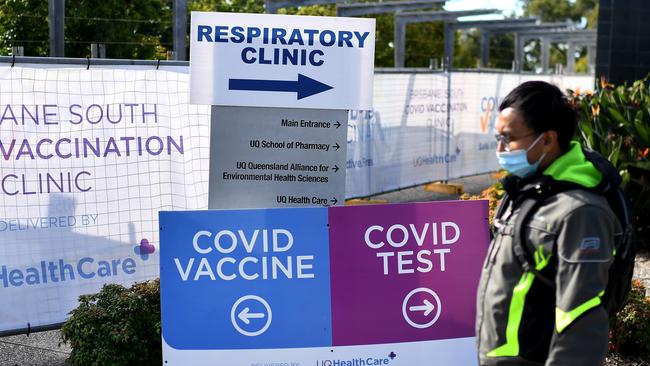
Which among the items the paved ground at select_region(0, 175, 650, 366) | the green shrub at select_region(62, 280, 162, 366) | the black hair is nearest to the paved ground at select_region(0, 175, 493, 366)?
the paved ground at select_region(0, 175, 650, 366)

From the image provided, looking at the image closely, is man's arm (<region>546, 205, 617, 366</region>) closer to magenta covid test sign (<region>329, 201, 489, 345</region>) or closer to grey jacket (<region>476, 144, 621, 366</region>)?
grey jacket (<region>476, 144, 621, 366</region>)

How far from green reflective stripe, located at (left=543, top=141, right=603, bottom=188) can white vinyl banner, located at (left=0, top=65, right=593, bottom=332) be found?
4.08 meters

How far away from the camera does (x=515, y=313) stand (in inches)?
119

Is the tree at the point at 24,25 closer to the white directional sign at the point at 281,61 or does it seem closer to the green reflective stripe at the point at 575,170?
the white directional sign at the point at 281,61

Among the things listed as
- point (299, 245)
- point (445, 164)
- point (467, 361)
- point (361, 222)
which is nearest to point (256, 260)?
point (299, 245)

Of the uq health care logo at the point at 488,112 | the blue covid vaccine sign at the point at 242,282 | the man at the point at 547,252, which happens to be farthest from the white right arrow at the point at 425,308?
the uq health care logo at the point at 488,112

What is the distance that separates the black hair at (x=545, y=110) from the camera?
3.07 meters

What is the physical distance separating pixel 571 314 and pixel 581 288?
0.27 feet

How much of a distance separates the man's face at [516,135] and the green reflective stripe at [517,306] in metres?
0.33

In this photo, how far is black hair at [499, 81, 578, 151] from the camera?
3.07m

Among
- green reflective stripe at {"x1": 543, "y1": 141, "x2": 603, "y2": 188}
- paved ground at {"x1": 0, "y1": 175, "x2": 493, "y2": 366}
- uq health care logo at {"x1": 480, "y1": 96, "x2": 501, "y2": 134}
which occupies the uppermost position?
green reflective stripe at {"x1": 543, "y1": 141, "x2": 603, "y2": 188}

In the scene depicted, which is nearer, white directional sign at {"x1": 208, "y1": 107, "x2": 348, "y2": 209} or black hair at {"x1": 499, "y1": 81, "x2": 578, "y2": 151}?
black hair at {"x1": 499, "y1": 81, "x2": 578, "y2": 151}

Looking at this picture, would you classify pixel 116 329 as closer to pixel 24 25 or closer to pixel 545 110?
pixel 545 110

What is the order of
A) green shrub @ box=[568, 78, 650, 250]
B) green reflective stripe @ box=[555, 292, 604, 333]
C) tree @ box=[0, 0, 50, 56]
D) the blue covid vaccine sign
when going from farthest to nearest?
tree @ box=[0, 0, 50, 56]
green shrub @ box=[568, 78, 650, 250]
the blue covid vaccine sign
green reflective stripe @ box=[555, 292, 604, 333]
